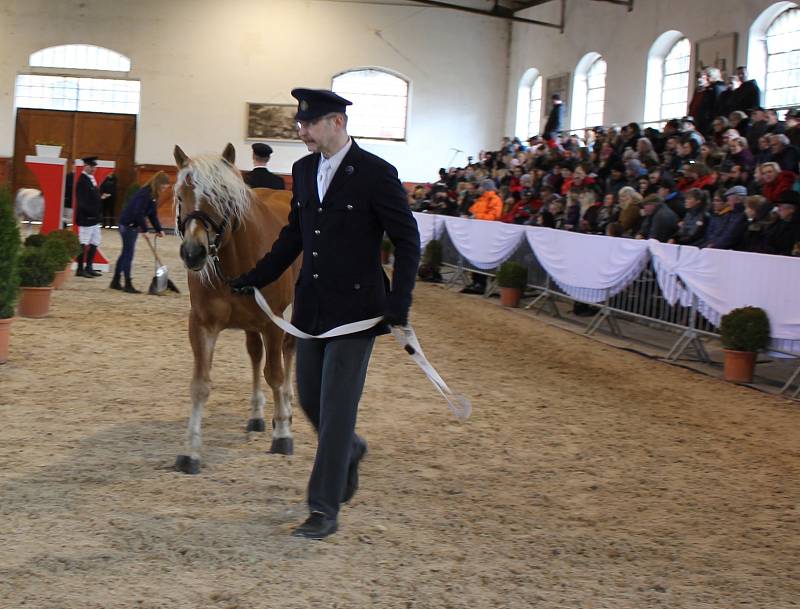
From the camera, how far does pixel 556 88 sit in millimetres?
28875

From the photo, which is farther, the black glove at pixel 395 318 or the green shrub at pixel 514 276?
the green shrub at pixel 514 276

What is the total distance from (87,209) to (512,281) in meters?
7.02

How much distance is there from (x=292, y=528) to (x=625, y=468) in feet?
8.43

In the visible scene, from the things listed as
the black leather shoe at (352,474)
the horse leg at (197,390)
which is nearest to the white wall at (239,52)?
the horse leg at (197,390)

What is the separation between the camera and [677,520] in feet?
17.4

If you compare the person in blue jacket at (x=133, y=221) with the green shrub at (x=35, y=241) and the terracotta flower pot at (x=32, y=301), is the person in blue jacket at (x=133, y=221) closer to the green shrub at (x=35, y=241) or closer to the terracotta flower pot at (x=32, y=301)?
the green shrub at (x=35, y=241)

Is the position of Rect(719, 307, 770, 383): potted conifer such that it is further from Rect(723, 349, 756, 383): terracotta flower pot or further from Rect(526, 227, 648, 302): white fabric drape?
Rect(526, 227, 648, 302): white fabric drape

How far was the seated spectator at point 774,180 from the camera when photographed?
40.2 feet

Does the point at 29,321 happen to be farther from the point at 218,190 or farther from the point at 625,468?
the point at 625,468

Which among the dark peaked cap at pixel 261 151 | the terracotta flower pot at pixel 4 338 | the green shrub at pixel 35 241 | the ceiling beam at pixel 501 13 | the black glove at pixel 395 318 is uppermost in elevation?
the ceiling beam at pixel 501 13

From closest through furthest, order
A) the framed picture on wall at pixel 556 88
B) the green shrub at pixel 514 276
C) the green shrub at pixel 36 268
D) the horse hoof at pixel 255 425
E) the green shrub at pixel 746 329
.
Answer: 1. the horse hoof at pixel 255 425
2. the green shrub at pixel 746 329
3. the green shrub at pixel 36 268
4. the green shrub at pixel 514 276
5. the framed picture on wall at pixel 556 88

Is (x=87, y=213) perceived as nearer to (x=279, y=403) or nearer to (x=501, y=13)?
(x=279, y=403)

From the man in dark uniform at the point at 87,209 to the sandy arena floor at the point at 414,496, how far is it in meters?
6.52

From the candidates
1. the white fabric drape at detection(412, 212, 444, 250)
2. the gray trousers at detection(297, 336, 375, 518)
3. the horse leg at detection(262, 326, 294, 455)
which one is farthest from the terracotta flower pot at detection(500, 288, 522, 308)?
the gray trousers at detection(297, 336, 375, 518)
